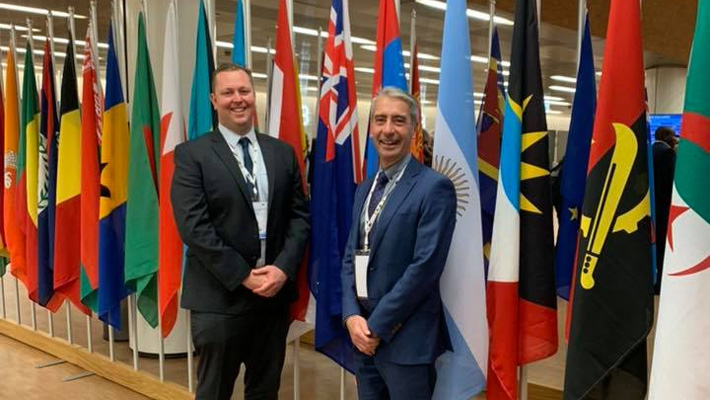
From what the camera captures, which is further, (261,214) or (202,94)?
(202,94)

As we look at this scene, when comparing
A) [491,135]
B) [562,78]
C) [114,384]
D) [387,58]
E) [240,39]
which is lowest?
[114,384]

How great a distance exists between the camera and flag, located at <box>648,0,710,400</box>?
1.55 m

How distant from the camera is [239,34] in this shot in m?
2.89

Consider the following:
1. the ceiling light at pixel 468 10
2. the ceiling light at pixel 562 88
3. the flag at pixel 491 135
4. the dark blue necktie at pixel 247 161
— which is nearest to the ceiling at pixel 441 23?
the ceiling light at pixel 468 10

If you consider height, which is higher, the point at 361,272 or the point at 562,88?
the point at 562,88

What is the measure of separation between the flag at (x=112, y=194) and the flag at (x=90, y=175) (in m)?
0.12

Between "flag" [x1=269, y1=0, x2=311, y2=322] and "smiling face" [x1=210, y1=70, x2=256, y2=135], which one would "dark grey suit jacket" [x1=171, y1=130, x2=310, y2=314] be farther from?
"flag" [x1=269, y1=0, x2=311, y2=322]

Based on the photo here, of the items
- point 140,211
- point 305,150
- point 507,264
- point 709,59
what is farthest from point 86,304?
point 709,59

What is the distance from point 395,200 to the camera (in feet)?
6.42

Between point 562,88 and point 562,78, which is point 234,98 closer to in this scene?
point 562,78

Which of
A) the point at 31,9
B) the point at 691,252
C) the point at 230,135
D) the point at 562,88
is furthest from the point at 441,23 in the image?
the point at 562,88

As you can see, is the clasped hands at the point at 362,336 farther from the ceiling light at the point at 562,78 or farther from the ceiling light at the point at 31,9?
the ceiling light at the point at 562,78

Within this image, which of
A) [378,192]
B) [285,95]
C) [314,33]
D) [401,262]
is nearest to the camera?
[401,262]

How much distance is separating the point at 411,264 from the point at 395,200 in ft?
0.65
